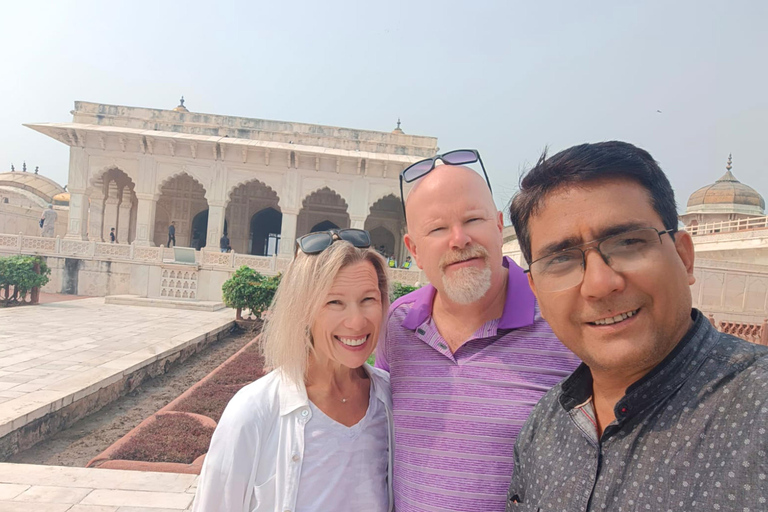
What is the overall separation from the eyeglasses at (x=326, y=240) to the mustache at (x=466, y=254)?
0.26 meters

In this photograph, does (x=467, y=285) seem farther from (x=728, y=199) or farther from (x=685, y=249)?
(x=728, y=199)

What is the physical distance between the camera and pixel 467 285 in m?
1.46

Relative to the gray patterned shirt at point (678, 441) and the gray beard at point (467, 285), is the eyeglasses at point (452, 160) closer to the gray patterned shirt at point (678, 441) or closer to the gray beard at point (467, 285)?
the gray beard at point (467, 285)

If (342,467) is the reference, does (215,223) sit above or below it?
above

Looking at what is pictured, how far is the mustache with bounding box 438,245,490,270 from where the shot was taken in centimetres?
151

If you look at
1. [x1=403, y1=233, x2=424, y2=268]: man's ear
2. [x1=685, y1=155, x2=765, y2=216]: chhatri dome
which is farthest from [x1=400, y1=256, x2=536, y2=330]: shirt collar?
[x1=685, y1=155, x2=765, y2=216]: chhatri dome

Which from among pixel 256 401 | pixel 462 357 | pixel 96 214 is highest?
pixel 96 214

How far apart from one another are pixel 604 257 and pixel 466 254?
0.68m

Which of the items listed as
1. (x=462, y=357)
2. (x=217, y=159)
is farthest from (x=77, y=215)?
(x=462, y=357)

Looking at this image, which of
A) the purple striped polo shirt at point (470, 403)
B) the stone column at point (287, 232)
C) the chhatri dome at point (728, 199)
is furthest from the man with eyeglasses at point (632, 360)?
the chhatri dome at point (728, 199)

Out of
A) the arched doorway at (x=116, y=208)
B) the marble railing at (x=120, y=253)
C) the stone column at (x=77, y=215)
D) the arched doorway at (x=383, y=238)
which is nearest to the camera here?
the marble railing at (x=120, y=253)

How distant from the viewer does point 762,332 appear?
776cm

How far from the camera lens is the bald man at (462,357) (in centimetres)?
130

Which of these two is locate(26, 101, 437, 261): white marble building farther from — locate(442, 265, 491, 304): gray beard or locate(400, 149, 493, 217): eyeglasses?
locate(442, 265, 491, 304): gray beard
